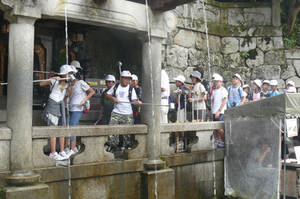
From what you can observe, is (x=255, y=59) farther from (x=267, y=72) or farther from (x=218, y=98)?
(x=218, y=98)

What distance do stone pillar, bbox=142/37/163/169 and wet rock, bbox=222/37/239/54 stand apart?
7443 mm

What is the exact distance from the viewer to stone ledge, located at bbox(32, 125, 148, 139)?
5359mm

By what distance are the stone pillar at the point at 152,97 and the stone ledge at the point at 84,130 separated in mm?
179

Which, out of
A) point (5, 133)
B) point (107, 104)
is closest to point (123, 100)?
point (107, 104)

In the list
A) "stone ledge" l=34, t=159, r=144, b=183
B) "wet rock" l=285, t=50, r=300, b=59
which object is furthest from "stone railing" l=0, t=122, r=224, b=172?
"wet rock" l=285, t=50, r=300, b=59

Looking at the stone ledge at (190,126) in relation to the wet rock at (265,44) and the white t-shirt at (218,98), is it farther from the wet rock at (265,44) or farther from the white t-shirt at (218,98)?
the wet rock at (265,44)

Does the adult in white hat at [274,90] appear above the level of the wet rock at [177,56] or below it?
below

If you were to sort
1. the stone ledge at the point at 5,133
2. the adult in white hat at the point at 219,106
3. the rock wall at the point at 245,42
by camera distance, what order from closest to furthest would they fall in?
the stone ledge at the point at 5,133 < the adult in white hat at the point at 219,106 < the rock wall at the point at 245,42

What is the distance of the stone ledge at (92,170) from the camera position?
5391mm

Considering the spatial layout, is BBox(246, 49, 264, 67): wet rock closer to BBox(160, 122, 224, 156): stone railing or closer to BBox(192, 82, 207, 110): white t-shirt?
BBox(192, 82, 207, 110): white t-shirt

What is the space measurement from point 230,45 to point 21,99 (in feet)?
33.4

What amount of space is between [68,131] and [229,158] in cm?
396

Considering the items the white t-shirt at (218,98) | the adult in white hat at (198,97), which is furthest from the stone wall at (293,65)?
the adult in white hat at (198,97)

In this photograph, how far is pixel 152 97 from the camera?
6.76 m
